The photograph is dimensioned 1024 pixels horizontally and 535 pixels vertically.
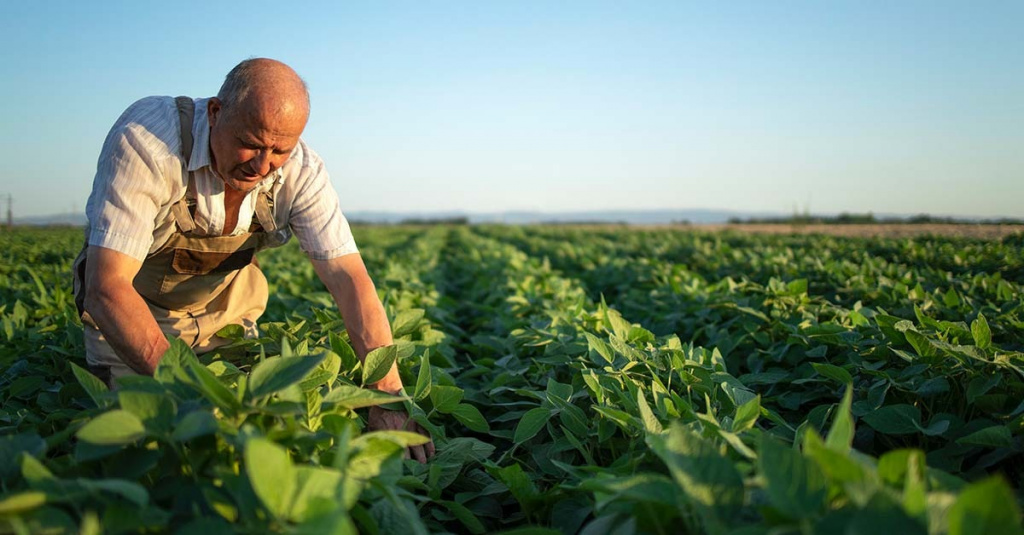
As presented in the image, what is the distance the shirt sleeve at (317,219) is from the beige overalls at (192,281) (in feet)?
0.57

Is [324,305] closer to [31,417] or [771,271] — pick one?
[31,417]

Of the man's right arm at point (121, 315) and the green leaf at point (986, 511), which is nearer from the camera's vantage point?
the green leaf at point (986, 511)

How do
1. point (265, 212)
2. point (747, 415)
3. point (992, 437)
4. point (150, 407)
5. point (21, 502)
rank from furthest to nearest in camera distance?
point (265, 212), point (992, 437), point (747, 415), point (150, 407), point (21, 502)

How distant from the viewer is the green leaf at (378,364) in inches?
75.5

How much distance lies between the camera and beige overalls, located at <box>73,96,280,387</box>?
2551 millimetres

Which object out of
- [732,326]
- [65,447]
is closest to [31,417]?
[65,447]

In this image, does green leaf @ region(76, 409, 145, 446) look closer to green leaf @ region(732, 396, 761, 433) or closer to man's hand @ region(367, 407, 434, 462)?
man's hand @ region(367, 407, 434, 462)

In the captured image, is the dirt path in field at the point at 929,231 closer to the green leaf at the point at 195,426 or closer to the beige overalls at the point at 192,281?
the beige overalls at the point at 192,281

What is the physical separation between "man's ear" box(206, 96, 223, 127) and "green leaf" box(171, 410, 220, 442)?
1.37m

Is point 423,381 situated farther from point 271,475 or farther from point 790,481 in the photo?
point 790,481

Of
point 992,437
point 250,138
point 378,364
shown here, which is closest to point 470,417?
point 378,364

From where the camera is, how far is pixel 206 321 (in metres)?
3.04

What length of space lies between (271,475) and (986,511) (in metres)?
1.02

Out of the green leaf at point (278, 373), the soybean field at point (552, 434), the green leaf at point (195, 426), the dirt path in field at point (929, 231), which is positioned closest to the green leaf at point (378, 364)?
the soybean field at point (552, 434)
